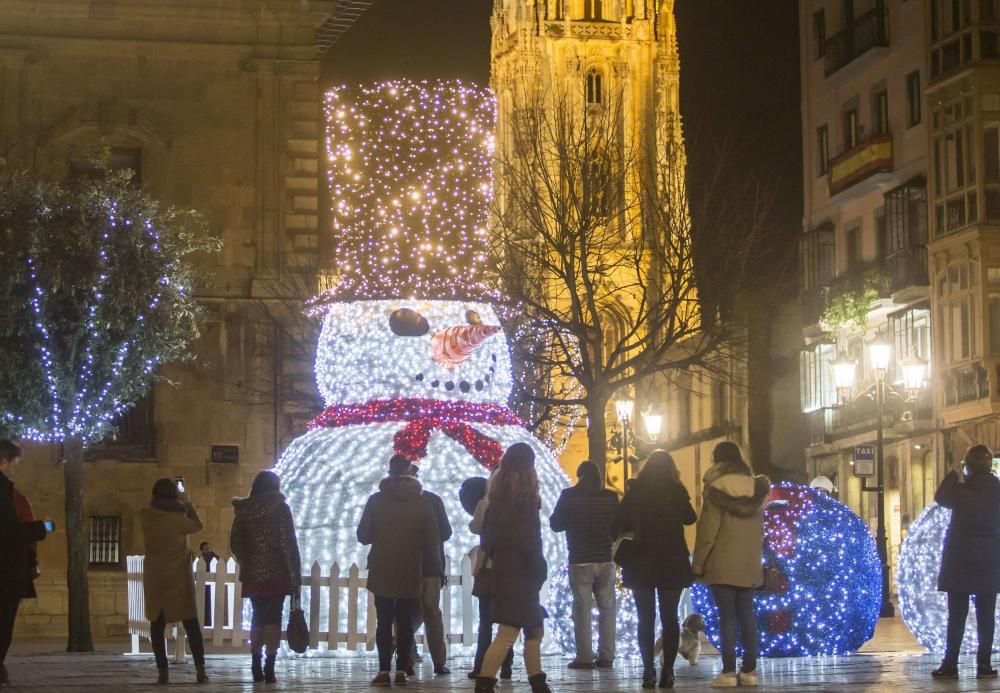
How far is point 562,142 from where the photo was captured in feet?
96.7

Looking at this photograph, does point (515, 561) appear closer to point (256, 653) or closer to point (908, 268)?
point (256, 653)

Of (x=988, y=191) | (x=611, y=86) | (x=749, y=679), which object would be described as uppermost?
(x=611, y=86)

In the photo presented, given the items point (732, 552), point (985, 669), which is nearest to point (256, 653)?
point (732, 552)

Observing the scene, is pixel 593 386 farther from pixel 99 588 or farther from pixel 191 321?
pixel 99 588

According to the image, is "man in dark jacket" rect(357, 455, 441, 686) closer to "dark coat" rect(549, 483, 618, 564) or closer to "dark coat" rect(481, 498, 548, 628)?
"dark coat" rect(549, 483, 618, 564)

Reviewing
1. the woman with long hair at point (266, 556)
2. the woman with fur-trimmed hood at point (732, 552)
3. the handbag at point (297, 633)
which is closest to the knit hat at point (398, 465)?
the woman with long hair at point (266, 556)

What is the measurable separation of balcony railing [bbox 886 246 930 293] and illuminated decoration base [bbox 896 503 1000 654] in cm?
2594

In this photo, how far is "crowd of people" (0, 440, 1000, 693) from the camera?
15727mm

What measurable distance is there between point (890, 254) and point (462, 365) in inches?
1069

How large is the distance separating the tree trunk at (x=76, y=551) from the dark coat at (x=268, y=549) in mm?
7848

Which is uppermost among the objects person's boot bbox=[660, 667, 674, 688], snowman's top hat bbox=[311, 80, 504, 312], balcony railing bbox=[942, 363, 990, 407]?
snowman's top hat bbox=[311, 80, 504, 312]

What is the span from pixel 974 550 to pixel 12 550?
7.42m

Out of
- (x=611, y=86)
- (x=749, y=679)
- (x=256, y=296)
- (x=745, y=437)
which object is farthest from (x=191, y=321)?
(x=611, y=86)

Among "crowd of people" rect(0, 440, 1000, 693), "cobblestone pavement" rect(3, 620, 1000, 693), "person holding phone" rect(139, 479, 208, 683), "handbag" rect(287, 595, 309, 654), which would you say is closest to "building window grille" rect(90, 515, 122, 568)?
"cobblestone pavement" rect(3, 620, 1000, 693)
